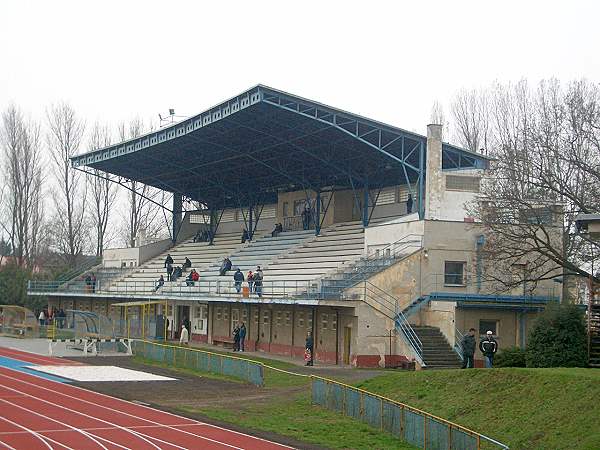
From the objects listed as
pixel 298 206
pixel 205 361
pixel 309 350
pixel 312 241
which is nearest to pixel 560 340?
pixel 309 350

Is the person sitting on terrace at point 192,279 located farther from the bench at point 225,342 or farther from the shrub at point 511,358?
the shrub at point 511,358

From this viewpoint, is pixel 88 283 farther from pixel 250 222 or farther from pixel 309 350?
pixel 309 350

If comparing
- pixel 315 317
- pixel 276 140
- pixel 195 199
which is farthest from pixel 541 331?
pixel 195 199

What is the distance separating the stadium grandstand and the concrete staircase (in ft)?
0.22

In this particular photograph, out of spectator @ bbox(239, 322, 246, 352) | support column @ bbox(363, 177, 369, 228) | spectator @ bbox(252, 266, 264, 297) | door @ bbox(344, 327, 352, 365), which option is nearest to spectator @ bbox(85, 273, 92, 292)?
spectator @ bbox(239, 322, 246, 352)

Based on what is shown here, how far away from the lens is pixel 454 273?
134 feet

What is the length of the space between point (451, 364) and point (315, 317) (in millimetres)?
8358

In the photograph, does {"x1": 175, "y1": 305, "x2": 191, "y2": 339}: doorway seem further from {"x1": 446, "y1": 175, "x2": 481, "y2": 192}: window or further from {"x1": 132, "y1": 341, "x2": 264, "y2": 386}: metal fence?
Result: {"x1": 446, "y1": 175, "x2": 481, "y2": 192}: window

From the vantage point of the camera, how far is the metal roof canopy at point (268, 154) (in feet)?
153

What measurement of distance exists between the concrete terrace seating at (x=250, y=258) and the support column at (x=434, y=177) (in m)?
13.8

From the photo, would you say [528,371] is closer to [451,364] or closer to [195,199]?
[451,364]

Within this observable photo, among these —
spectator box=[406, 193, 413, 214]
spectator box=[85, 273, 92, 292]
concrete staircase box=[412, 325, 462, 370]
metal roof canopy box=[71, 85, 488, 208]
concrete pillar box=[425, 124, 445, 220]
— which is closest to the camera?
concrete staircase box=[412, 325, 462, 370]

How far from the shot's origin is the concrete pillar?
43.3m

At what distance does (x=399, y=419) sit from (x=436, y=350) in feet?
53.2
